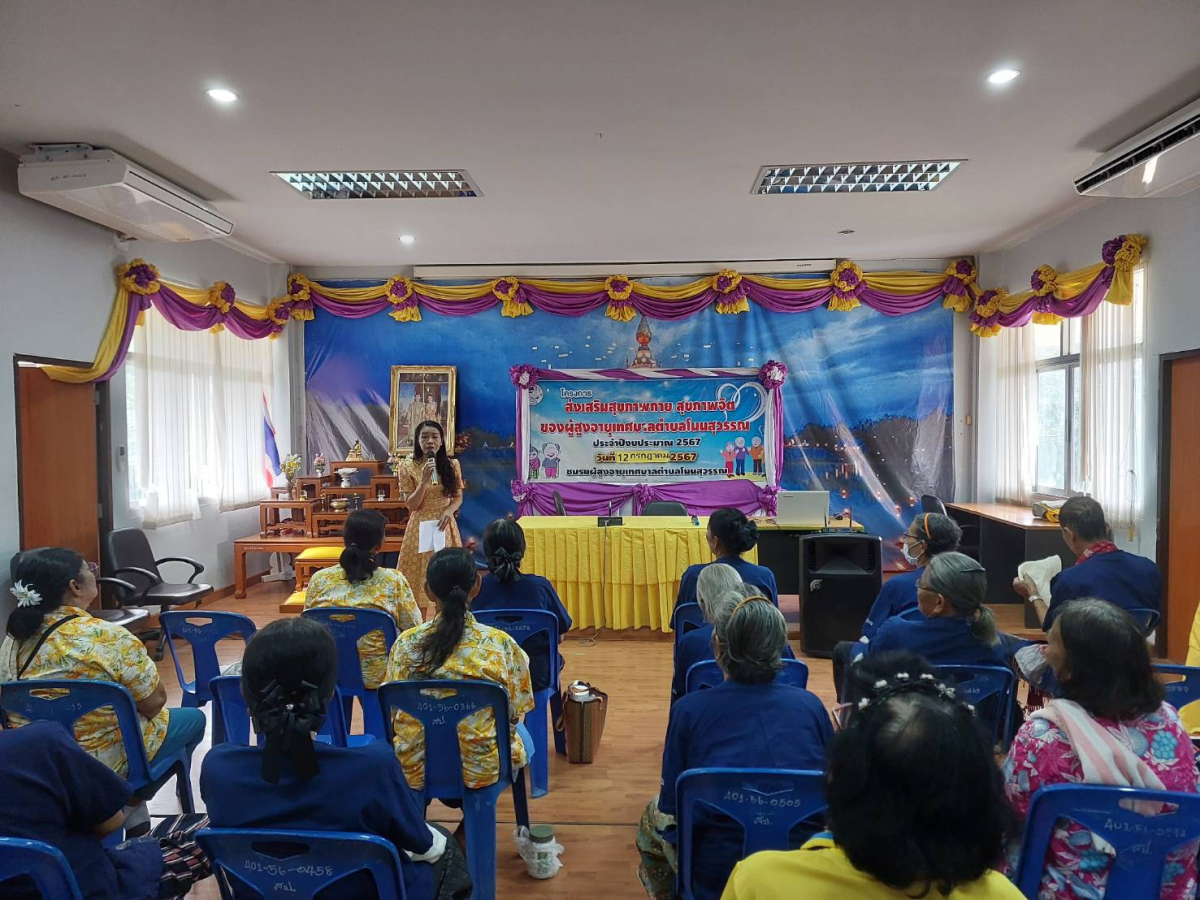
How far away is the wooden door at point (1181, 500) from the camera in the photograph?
4.37m

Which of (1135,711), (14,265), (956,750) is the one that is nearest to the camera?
(956,750)

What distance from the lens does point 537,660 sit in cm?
293

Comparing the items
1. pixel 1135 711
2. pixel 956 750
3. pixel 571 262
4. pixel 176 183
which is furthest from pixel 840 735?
pixel 571 262

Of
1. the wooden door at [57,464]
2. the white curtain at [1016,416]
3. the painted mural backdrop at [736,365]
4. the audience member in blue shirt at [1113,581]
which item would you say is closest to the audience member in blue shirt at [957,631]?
the audience member in blue shirt at [1113,581]

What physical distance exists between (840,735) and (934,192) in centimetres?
505

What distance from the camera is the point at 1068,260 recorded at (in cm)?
561

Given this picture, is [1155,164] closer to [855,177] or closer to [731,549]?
[855,177]

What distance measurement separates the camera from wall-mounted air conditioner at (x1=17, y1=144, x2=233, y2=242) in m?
3.97

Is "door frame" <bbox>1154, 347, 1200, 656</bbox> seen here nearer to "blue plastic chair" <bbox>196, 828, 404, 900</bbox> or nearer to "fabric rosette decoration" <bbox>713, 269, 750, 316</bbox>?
"fabric rosette decoration" <bbox>713, 269, 750, 316</bbox>

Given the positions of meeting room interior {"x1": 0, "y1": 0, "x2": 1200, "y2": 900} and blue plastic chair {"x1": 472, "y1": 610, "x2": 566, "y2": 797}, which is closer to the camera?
meeting room interior {"x1": 0, "y1": 0, "x2": 1200, "y2": 900}

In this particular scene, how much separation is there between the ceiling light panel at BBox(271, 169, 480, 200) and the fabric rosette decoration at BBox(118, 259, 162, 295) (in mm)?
1244

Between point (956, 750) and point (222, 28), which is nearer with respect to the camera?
point (956, 750)

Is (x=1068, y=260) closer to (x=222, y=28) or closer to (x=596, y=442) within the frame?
(x=596, y=442)

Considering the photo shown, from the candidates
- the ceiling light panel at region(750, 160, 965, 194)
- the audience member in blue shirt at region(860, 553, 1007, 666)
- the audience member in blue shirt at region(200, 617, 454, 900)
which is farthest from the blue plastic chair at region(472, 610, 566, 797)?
the ceiling light panel at region(750, 160, 965, 194)
